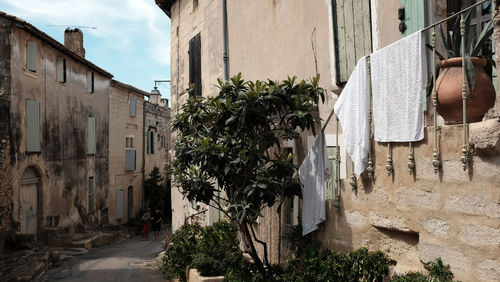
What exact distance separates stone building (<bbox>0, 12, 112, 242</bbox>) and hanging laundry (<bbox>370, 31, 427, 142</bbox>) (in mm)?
12102

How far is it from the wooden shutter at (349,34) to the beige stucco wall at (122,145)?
19.2 meters

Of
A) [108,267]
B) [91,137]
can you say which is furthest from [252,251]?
[91,137]

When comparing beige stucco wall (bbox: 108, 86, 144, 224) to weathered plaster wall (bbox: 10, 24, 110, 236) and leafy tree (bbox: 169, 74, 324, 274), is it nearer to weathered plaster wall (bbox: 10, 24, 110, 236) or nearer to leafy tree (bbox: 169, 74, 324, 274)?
weathered plaster wall (bbox: 10, 24, 110, 236)

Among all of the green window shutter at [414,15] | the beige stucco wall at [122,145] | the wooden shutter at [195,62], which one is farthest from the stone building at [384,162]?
the beige stucco wall at [122,145]

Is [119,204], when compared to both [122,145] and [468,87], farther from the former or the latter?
[468,87]

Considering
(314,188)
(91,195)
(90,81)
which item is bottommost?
(91,195)

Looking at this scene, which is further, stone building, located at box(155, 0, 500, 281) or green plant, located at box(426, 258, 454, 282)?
green plant, located at box(426, 258, 454, 282)

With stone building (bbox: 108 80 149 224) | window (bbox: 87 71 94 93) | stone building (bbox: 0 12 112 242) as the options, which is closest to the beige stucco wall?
stone building (bbox: 108 80 149 224)

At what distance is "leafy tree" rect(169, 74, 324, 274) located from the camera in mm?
5734

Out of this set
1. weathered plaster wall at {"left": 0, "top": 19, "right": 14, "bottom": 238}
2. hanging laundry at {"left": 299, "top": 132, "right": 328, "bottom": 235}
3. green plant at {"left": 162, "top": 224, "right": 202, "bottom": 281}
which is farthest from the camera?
weathered plaster wall at {"left": 0, "top": 19, "right": 14, "bottom": 238}

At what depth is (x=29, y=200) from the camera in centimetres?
1495

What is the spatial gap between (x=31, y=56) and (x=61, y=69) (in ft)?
8.15

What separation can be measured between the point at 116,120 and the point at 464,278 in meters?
22.2

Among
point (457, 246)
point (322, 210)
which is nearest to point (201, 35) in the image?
point (322, 210)
